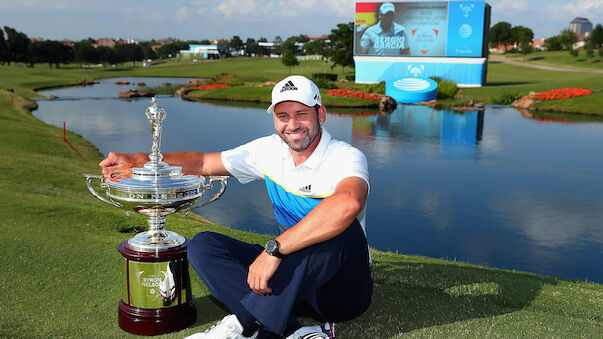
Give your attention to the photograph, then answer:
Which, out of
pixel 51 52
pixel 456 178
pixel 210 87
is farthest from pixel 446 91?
pixel 51 52

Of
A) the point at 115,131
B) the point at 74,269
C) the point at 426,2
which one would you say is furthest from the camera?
the point at 426,2

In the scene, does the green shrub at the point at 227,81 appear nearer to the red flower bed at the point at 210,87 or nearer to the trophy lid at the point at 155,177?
the red flower bed at the point at 210,87

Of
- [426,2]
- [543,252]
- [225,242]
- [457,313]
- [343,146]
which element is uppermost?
[426,2]

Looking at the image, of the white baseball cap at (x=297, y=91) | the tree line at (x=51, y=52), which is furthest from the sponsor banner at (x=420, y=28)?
the tree line at (x=51, y=52)

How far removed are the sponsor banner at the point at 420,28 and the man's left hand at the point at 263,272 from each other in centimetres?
6085

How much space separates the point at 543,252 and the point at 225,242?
38.2 ft

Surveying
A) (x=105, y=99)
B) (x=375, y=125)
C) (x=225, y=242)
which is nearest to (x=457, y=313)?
(x=225, y=242)

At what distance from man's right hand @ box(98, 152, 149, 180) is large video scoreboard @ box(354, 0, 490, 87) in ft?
197

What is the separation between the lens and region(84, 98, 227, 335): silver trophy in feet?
14.0

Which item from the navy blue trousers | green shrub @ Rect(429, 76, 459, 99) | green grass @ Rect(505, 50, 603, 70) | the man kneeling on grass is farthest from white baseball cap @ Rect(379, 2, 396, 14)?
the navy blue trousers

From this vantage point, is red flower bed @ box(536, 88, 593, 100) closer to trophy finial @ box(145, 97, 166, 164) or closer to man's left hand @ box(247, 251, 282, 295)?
trophy finial @ box(145, 97, 166, 164)

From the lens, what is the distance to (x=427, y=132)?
34188 millimetres

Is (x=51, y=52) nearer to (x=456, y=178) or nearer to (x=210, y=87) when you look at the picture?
(x=210, y=87)

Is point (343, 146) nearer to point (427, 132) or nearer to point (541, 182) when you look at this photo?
point (541, 182)
